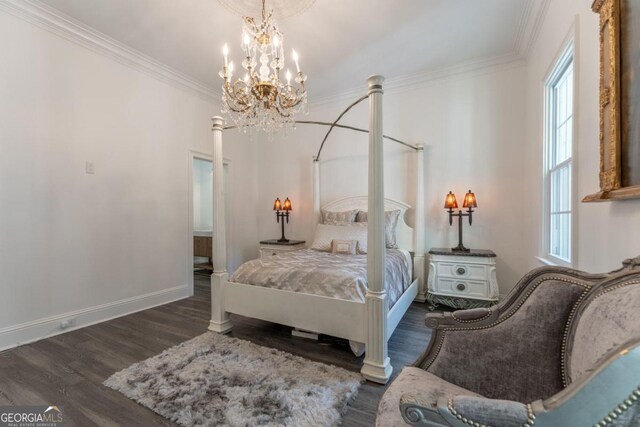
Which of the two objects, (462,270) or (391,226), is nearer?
(462,270)

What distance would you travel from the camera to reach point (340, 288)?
2.13 meters

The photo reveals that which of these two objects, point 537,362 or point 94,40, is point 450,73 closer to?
point 537,362

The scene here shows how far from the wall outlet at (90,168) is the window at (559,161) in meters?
4.33

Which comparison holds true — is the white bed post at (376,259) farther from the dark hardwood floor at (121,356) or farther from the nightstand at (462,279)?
the nightstand at (462,279)

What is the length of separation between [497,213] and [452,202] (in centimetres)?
58

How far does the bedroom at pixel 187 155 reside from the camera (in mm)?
1816

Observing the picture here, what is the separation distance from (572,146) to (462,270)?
162 centimetres

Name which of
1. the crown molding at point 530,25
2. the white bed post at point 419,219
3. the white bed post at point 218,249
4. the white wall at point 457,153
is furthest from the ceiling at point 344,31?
the white bed post at point 419,219

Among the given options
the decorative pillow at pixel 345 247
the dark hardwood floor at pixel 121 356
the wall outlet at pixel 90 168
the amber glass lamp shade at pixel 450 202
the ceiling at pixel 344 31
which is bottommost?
the dark hardwood floor at pixel 121 356

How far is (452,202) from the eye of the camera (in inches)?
129

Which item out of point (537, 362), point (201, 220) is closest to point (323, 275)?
point (537, 362)

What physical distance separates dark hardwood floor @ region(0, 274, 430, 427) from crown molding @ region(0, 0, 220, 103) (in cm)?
290

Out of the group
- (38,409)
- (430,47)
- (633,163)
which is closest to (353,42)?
(430,47)

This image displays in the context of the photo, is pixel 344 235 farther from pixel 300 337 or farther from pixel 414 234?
pixel 300 337
